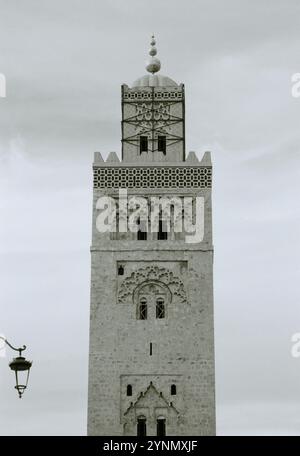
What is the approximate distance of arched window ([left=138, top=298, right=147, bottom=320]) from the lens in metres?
35.4

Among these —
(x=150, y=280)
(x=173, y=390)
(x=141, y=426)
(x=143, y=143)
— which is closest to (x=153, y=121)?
(x=143, y=143)

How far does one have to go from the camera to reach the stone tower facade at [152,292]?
34125mm

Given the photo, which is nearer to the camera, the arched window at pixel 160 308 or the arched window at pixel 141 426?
the arched window at pixel 141 426

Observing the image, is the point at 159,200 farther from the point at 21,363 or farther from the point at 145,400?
the point at 21,363

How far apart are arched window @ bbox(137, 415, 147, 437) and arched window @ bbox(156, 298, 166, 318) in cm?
348

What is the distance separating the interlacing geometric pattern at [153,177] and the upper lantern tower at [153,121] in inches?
31.9

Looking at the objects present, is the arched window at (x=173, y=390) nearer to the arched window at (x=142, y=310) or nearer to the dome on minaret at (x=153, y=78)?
the arched window at (x=142, y=310)

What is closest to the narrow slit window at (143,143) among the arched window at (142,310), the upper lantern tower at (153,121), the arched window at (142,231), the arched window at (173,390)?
the upper lantern tower at (153,121)

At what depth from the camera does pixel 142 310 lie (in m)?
35.5

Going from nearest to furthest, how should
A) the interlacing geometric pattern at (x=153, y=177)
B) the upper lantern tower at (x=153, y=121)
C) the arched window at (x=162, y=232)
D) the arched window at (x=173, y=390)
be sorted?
1. the arched window at (x=173, y=390)
2. the arched window at (x=162, y=232)
3. the interlacing geometric pattern at (x=153, y=177)
4. the upper lantern tower at (x=153, y=121)

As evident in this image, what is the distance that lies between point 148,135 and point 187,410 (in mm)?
10249

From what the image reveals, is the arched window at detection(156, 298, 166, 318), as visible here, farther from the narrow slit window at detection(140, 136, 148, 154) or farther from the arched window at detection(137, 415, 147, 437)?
the narrow slit window at detection(140, 136, 148, 154)
